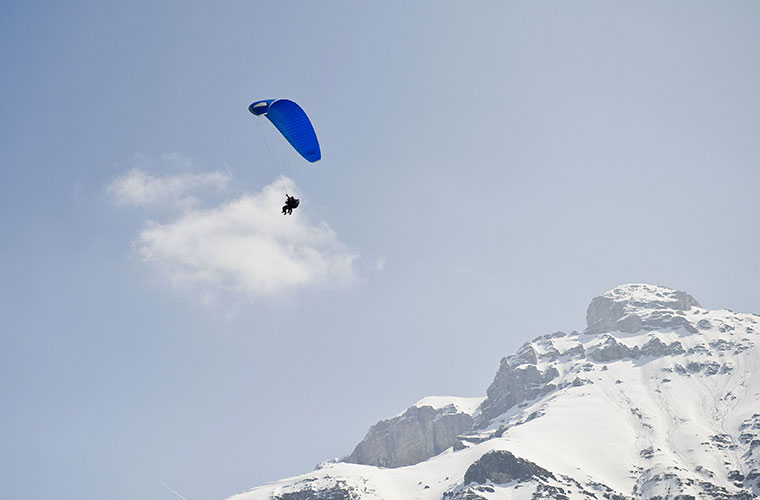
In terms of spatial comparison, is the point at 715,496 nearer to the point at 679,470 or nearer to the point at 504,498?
the point at 679,470

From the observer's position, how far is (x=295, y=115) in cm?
5709

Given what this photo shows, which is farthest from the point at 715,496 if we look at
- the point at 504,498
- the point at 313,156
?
the point at 313,156

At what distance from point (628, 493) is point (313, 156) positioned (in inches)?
6706

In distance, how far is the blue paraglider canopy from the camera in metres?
56.6

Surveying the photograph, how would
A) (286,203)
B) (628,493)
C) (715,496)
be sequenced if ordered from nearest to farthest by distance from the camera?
(286,203), (715,496), (628,493)

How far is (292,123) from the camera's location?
5762cm

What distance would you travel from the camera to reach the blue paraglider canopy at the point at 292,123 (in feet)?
186

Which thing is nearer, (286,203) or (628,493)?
(286,203)

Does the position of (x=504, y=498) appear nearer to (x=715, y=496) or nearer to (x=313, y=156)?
(x=715, y=496)

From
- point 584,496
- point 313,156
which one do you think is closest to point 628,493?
point 584,496

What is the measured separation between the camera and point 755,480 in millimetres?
189125

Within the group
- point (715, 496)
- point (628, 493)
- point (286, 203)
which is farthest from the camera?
point (628, 493)

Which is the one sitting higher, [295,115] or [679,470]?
[295,115]

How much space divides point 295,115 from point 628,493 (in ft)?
569
